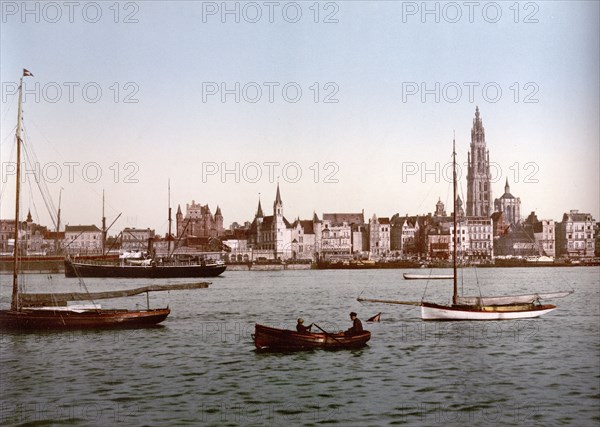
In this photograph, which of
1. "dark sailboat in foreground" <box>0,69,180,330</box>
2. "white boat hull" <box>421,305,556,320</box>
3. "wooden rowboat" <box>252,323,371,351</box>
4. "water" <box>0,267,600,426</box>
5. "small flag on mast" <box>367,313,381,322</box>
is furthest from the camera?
"white boat hull" <box>421,305,556,320</box>

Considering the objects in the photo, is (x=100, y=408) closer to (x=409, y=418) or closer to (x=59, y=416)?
(x=59, y=416)

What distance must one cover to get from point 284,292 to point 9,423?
6801cm

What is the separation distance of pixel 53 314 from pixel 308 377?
23.0m

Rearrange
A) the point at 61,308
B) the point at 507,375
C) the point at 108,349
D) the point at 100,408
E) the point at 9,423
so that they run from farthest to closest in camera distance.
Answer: the point at 61,308 < the point at 108,349 < the point at 507,375 < the point at 100,408 < the point at 9,423

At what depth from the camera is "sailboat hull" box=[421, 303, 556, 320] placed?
163 feet

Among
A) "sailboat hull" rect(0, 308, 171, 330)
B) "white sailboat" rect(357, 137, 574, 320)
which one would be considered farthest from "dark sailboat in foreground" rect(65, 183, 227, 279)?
"white sailboat" rect(357, 137, 574, 320)

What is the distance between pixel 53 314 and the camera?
1842 inches

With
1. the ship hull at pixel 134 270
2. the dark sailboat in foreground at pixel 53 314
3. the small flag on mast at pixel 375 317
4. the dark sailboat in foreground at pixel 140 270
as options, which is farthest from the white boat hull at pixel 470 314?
the dark sailboat in foreground at pixel 140 270

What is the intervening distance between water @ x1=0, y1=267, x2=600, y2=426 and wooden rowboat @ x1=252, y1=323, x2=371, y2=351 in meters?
0.55

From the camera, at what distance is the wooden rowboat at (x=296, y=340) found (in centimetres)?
3697

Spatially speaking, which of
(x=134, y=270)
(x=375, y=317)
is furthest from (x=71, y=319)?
(x=134, y=270)

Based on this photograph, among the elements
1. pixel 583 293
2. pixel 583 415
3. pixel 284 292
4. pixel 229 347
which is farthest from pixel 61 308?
pixel 583 293

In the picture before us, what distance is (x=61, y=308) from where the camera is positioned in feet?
156

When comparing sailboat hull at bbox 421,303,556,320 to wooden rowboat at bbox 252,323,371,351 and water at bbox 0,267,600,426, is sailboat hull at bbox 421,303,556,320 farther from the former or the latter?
wooden rowboat at bbox 252,323,371,351
